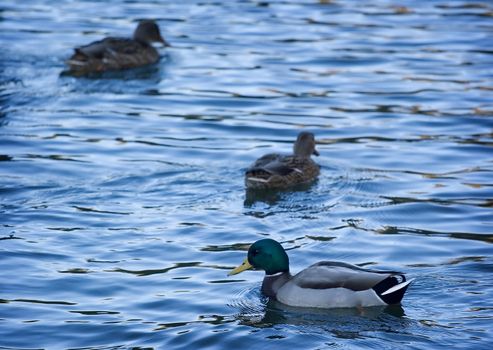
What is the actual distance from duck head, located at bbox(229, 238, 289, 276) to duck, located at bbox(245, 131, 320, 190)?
9.25 ft

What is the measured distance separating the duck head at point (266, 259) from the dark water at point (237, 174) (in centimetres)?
24

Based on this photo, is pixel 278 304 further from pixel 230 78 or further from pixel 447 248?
pixel 230 78

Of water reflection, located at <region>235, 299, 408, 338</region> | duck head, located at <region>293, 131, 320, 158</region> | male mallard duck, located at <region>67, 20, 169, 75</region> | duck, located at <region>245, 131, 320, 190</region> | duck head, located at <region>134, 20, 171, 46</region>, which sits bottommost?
water reflection, located at <region>235, 299, 408, 338</region>

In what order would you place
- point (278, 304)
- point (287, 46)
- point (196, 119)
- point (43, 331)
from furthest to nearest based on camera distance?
point (287, 46) → point (196, 119) → point (278, 304) → point (43, 331)

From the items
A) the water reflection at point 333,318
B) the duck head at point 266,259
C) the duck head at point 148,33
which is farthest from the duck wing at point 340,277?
the duck head at point 148,33

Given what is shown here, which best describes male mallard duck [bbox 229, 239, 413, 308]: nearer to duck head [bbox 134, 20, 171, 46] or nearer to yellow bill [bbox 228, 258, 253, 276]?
yellow bill [bbox 228, 258, 253, 276]

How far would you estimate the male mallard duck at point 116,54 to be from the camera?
1848 centimetres

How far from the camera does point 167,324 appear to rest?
31.5 feet

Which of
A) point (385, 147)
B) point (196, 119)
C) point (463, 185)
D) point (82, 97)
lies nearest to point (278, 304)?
point (463, 185)

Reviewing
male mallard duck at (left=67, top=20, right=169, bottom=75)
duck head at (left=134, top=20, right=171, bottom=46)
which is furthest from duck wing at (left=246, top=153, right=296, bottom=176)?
duck head at (left=134, top=20, right=171, bottom=46)

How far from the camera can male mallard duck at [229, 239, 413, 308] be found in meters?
9.77

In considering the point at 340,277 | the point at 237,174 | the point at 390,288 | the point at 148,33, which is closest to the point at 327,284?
the point at 340,277

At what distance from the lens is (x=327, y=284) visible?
991 centimetres

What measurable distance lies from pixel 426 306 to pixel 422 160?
4.85 metres
